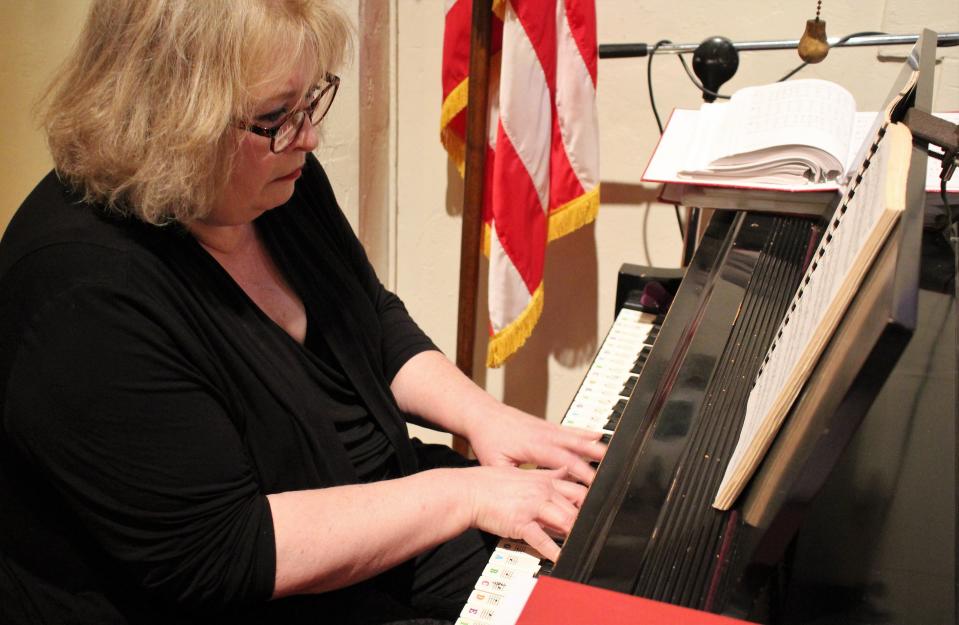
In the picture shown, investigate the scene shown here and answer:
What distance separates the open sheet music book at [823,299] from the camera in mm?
607

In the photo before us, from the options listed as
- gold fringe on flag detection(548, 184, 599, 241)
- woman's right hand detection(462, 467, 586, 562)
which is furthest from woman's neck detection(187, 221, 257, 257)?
gold fringe on flag detection(548, 184, 599, 241)

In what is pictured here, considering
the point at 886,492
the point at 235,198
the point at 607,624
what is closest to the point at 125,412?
the point at 235,198

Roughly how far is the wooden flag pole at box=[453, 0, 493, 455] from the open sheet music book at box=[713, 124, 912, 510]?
3.46ft

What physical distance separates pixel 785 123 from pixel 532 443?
70 centimetres

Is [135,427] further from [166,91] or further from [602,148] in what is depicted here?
[602,148]

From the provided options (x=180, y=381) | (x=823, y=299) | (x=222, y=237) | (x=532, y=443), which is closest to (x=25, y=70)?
(x=222, y=237)

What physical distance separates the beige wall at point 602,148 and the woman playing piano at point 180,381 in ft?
2.66

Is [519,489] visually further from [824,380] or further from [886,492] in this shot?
[824,380]

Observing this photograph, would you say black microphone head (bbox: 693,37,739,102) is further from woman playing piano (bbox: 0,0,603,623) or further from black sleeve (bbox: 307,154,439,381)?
woman playing piano (bbox: 0,0,603,623)

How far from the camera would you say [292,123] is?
3.37 feet

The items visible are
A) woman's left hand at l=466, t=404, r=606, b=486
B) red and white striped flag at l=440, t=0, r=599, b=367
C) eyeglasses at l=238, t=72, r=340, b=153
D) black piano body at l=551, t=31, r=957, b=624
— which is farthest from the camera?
red and white striped flag at l=440, t=0, r=599, b=367

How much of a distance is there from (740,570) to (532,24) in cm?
139

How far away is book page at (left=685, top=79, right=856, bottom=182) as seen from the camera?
1.38m

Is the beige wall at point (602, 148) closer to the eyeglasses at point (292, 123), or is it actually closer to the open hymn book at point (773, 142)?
the open hymn book at point (773, 142)
